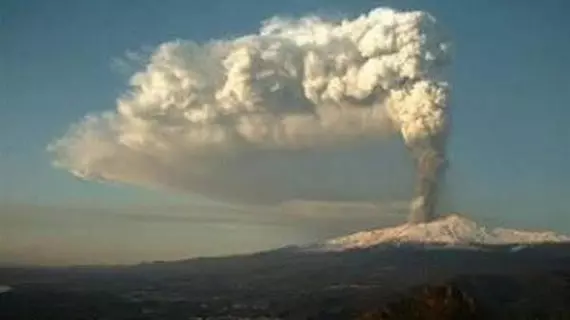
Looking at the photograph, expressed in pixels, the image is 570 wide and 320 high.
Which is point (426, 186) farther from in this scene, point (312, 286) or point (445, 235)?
point (312, 286)

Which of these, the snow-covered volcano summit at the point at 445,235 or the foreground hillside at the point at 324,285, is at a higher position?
the snow-covered volcano summit at the point at 445,235

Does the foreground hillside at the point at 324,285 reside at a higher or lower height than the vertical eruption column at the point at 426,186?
lower

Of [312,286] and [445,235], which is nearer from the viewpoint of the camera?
[445,235]

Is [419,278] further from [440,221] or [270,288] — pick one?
[270,288]

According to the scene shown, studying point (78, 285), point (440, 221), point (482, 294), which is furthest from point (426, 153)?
point (78, 285)

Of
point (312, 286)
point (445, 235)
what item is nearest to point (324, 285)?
point (312, 286)

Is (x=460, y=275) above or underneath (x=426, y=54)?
underneath

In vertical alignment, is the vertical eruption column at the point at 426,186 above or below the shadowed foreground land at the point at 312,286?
above
